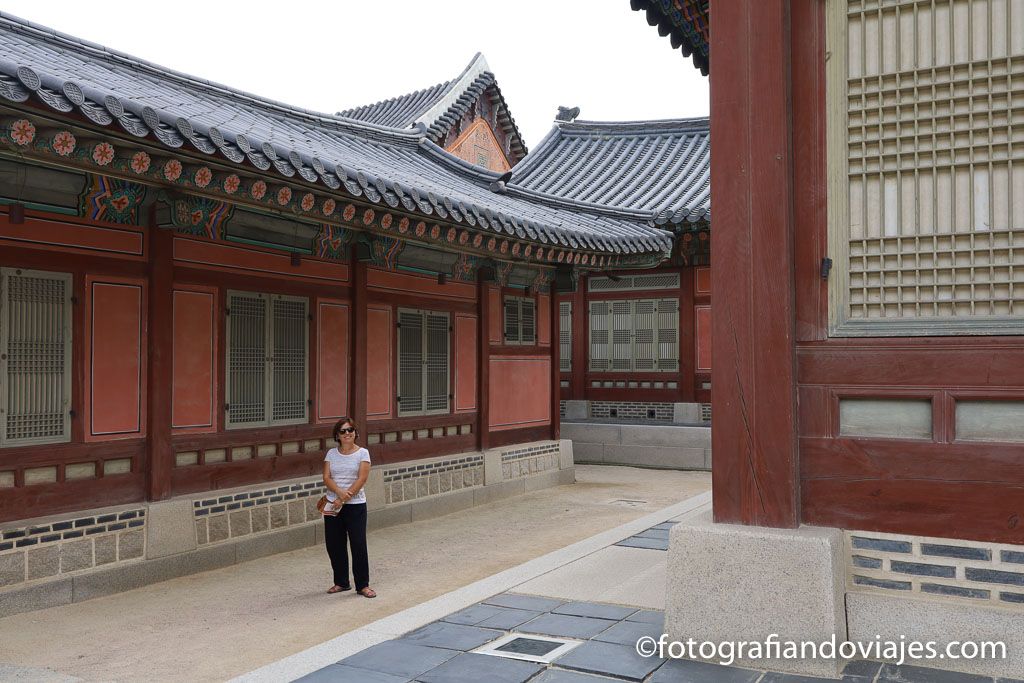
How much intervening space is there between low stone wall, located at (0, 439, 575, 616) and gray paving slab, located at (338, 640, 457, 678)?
9.76 ft

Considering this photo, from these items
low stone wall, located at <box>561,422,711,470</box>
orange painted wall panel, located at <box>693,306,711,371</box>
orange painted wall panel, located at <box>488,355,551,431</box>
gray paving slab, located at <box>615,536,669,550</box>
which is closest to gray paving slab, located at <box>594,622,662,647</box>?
gray paving slab, located at <box>615,536,669,550</box>

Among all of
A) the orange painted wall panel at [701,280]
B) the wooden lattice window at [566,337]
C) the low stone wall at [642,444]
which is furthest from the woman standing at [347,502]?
the wooden lattice window at [566,337]

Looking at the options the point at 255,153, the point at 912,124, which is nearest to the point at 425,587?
Answer: the point at 255,153

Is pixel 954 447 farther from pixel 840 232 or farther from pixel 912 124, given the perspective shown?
pixel 912 124

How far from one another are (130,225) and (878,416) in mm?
5830

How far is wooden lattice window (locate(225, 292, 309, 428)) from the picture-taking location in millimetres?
8180

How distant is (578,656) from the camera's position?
185 inches

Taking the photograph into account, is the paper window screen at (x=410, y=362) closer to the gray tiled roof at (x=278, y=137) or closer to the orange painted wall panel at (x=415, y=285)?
the orange painted wall panel at (x=415, y=285)

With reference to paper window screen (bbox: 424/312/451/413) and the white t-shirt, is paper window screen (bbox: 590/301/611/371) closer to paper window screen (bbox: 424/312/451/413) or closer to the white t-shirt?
paper window screen (bbox: 424/312/451/413)

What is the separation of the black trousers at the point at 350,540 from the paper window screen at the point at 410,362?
11.6 ft

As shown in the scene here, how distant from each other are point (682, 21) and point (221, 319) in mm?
4793

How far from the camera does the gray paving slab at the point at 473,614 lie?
17.9 feet

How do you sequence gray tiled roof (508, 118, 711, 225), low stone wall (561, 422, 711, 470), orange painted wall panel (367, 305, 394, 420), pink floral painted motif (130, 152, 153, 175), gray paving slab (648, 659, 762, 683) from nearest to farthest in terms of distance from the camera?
gray paving slab (648, 659, 762, 683) → pink floral painted motif (130, 152, 153, 175) → orange painted wall panel (367, 305, 394, 420) → low stone wall (561, 422, 711, 470) → gray tiled roof (508, 118, 711, 225)

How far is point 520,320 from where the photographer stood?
12781 millimetres
